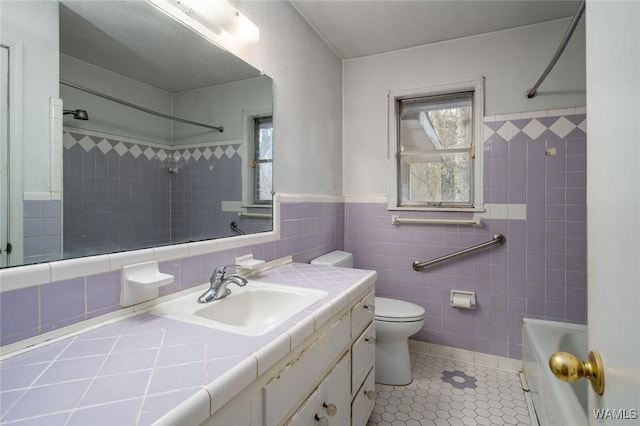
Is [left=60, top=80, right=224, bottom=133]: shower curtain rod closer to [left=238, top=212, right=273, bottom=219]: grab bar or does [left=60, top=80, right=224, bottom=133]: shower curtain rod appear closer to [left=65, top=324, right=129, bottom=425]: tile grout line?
[left=238, top=212, right=273, bottom=219]: grab bar

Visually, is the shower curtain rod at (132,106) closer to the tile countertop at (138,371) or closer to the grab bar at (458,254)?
the tile countertop at (138,371)

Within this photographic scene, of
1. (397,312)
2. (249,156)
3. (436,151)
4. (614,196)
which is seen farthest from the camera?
(436,151)

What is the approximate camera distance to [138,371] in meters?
0.65

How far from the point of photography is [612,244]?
0.46 m

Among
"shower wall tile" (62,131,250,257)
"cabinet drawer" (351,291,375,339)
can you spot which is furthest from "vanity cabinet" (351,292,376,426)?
"shower wall tile" (62,131,250,257)

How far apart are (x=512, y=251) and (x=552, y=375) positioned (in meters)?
0.92

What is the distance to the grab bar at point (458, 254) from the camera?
2211 millimetres

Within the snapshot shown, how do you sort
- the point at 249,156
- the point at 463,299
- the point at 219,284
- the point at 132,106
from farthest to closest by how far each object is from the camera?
the point at 463,299
the point at 249,156
the point at 219,284
the point at 132,106

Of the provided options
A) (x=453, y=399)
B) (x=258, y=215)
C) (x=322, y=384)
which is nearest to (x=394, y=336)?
(x=453, y=399)

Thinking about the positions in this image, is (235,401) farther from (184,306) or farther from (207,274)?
(207,274)

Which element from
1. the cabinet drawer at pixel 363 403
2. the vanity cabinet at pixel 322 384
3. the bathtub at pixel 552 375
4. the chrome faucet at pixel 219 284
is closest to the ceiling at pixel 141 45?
the chrome faucet at pixel 219 284

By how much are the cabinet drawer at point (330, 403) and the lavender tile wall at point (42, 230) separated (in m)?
0.78

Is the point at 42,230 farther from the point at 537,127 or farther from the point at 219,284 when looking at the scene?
the point at 537,127

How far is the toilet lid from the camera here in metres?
1.92
